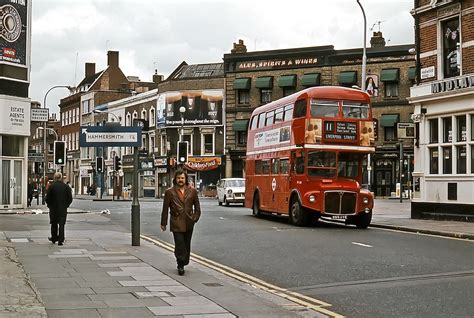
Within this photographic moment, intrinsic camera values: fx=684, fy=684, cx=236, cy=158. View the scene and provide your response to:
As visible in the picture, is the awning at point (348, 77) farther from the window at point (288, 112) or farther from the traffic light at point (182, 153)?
the window at point (288, 112)

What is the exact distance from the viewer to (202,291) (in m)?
10.0

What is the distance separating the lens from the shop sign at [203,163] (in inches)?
2462

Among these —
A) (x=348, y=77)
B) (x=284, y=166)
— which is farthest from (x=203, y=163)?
(x=284, y=166)

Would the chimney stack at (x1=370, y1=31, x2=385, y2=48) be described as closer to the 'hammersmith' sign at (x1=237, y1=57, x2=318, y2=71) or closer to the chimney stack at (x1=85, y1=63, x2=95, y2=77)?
the 'hammersmith' sign at (x1=237, y1=57, x2=318, y2=71)

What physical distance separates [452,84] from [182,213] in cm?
1554

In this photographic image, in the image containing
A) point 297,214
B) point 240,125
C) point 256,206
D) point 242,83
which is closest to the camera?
point 297,214

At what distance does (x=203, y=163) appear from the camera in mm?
62906

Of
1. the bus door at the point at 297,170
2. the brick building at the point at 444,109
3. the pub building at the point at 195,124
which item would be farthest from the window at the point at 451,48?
the pub building at the point at 195,124

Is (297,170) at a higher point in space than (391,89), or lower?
lower

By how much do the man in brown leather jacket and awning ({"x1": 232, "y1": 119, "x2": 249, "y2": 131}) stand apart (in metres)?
48.1

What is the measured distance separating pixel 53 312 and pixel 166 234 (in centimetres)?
1247

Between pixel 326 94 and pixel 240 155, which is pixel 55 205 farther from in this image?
pixel 240 155

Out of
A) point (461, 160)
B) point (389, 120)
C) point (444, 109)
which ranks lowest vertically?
point (461, 160)

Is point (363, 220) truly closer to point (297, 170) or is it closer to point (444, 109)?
point (297, 170)
